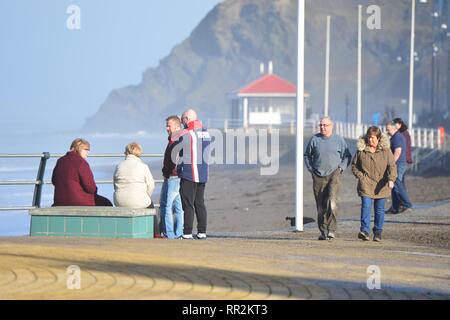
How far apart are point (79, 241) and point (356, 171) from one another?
4.28 m

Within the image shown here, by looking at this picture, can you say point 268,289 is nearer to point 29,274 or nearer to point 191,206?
point 29,274

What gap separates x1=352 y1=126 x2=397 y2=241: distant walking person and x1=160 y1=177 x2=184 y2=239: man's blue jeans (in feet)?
7.85

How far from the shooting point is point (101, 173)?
223 ft

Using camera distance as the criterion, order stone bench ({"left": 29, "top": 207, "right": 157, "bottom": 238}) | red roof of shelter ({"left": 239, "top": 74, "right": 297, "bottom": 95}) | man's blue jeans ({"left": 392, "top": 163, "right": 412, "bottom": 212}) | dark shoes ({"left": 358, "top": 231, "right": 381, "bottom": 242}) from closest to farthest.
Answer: stone bench ({"left": 29, "top": 207, "right": 157, "bottom": 238}) → dark shoes ({"left": 358, "top": 231, "right": 381, "bottom": 242}) → man's blue jeans ({"left": 392, "top": 163, "right": 412, "bottom": 212}) → red roof of shelter ({"left": 239, "top": 74, "right": 297, "bottom": 95})

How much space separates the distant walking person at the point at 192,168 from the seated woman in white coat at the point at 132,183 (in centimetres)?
56

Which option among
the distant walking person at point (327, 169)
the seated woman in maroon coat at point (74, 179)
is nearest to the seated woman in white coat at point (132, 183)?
the seated woman in maroon coat at point (74, 179)

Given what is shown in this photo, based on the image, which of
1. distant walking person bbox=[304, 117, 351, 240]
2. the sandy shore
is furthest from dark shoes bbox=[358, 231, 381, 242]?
the sandy shore

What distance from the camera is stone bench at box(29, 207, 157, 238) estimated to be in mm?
17016

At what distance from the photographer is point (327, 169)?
18266 millimetres

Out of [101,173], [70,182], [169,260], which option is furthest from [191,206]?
[101,173]

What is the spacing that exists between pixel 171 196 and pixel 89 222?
188 cm

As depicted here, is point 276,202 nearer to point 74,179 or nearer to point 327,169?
point 327,169

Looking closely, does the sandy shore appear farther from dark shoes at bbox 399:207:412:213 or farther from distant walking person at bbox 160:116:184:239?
distant walking person at bbox 160:116:184:239
